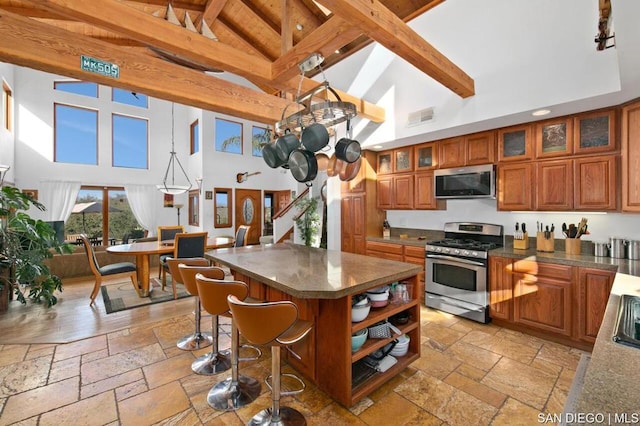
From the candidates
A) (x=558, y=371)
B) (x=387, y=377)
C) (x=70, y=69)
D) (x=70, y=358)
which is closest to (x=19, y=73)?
(x=70, y=69)

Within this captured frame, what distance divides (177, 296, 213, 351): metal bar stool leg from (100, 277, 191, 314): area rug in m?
1.62

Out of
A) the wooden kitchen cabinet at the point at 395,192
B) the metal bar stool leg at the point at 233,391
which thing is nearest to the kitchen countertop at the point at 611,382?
the metal bar stool leg at the point at 233,391

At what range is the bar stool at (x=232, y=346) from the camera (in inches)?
77.1

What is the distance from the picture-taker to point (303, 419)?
1.86 m

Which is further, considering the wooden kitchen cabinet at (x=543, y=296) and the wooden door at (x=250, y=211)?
the wooden door at (x=250, y=211)

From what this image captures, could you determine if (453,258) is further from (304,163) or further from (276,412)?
(276,412)

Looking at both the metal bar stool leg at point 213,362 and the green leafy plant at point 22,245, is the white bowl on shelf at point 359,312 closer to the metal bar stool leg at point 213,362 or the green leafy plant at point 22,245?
the metal bar stool leg at point 213,362

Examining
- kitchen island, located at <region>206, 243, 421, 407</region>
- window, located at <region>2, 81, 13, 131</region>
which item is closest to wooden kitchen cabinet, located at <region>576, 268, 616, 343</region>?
kitchen island, located at <region>206, 243, 421, 407</region>

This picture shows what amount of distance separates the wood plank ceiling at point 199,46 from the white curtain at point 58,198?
437 centimetres

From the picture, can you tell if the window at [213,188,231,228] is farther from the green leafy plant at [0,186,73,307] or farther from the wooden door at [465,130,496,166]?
the wooden door at [465,130,496,166]

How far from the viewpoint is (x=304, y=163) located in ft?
7.66

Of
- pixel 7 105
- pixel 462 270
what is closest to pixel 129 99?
pixel 7 105

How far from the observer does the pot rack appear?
2.13 meters

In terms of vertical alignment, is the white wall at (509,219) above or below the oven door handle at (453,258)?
above
